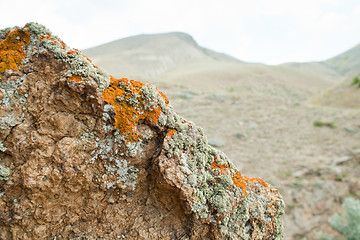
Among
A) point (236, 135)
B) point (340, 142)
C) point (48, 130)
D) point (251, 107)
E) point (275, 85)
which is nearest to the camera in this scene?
point (48, 130)

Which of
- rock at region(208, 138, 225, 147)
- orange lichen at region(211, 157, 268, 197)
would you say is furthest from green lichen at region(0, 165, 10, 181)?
rock at region(208, 138, 225, 147)

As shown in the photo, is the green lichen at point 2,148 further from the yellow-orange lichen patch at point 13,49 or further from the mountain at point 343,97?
the mountain at point 343,97

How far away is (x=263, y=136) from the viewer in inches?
562

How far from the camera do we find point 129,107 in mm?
2705

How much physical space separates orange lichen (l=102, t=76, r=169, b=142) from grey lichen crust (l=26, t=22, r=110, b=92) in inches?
5.4

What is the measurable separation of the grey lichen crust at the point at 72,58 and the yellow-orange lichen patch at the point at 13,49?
146mm

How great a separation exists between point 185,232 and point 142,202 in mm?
686

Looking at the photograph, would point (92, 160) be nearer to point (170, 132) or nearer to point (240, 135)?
point (170, 132)

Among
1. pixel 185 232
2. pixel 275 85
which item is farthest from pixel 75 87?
pixel 275 85

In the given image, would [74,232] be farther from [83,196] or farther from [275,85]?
[275,85]

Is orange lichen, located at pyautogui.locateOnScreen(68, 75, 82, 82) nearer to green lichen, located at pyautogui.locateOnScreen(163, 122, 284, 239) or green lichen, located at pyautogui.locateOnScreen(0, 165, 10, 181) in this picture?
green lichen, located at pyautogui.locateOnScreen(0, 165, 10, 181)

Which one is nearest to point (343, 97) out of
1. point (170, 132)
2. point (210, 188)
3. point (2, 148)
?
point (210, 188)

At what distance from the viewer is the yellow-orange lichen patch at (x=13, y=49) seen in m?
2.45

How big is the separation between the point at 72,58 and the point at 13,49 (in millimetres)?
669
